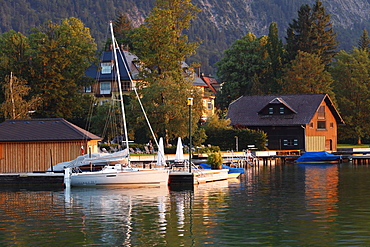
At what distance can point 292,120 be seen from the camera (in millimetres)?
93500

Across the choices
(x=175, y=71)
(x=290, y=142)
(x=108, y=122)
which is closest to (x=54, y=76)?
(x=108, y=122)

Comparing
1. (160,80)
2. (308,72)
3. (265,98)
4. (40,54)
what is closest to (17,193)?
(160,80)

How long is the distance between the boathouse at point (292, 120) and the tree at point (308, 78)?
32.7 ft

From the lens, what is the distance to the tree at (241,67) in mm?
123500

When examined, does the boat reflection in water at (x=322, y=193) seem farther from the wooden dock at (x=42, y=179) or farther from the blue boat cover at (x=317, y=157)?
the wooden dock at (x=42, y=179)

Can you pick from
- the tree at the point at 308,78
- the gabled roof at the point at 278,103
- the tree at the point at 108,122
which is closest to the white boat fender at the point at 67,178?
the tree at the point at 108,122

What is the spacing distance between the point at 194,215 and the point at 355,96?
81.2 m

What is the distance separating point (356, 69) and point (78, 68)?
153ft

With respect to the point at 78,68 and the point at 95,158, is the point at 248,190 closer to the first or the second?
the point at 95,158

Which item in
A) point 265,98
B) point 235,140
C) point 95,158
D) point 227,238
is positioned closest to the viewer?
point 227,238

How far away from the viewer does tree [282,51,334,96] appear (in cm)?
10750

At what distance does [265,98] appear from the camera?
9944 centimetres

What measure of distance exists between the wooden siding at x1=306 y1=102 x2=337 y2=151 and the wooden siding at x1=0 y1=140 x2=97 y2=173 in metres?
48.0

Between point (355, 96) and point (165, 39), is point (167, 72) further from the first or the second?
point (355, 96)
